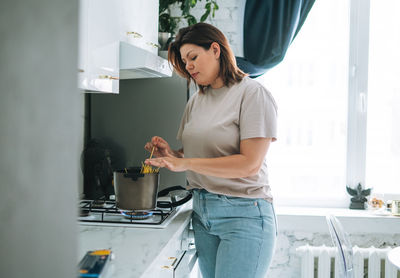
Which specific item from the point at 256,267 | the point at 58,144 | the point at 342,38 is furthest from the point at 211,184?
the point at 342,38

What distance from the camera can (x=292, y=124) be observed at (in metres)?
2.76

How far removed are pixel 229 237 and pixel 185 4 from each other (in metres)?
1.44

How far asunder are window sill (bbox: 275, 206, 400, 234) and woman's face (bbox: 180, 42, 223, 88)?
1.29 meters

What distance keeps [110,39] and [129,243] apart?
2.25 ft

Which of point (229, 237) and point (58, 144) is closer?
point (58, 144)

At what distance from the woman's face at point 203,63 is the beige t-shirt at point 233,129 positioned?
6 cm

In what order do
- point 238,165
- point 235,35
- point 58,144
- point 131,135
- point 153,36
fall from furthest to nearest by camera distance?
point 235,35
point 131,135
point 153,36
point 238,165
point 58,144

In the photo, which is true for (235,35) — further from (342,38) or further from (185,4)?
(342,38)

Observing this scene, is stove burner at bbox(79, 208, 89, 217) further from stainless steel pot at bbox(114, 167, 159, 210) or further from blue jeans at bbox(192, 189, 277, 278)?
blue jeans at bbox(192, 189, 277, 278)

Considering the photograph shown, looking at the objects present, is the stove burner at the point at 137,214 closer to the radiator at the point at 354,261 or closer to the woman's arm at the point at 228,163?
the woman's arm at the point at 228,163

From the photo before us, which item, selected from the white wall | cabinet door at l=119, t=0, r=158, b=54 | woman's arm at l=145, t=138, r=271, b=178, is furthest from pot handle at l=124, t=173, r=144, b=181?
the white wall

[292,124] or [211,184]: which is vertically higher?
[292,124]

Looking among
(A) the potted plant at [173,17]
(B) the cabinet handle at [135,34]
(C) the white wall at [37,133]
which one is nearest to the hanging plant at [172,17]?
(A) the potted plant at [173,17]

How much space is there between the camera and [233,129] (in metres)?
1.41
